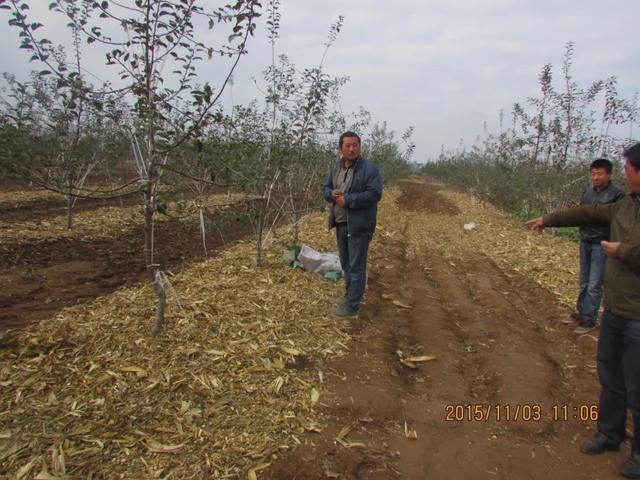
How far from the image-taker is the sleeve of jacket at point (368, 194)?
158 inches

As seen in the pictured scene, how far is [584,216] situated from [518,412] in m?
1.50

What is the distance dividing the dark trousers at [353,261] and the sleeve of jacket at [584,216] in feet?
5.52

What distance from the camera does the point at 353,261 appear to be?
4.23 metres

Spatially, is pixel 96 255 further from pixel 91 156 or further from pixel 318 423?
pixel 318 423

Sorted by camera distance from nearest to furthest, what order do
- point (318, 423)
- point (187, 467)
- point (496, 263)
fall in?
point (187, 467), point (318, 423), point (496, 263)

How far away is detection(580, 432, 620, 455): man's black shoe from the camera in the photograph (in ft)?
8.78

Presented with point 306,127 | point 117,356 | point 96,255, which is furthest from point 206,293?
point 96,255

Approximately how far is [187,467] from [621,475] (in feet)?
8.46

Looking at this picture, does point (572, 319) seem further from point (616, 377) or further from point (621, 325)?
point (621, 325)

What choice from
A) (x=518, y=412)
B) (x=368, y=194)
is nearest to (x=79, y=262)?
(x=368, y=194)

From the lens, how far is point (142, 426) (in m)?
2.62

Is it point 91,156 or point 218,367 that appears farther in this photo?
point 91,156

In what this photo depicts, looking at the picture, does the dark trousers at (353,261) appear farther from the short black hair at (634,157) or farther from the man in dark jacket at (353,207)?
the short black hair at (634,157)
